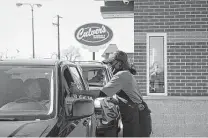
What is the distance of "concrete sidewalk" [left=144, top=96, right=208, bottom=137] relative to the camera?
335 inches

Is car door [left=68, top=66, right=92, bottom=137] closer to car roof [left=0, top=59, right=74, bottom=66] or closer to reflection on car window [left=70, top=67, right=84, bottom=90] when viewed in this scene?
reflection on car window [left=70, top=67, right=84, bottom=90]

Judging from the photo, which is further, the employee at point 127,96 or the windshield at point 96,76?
the windshield at point 96,76

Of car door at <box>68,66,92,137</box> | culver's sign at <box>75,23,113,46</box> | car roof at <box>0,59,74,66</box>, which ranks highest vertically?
culver's sign at <box>75,23,113,46</box>

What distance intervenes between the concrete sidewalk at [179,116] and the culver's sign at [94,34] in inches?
114

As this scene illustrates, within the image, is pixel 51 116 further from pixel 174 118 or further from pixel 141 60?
pixel 141 60

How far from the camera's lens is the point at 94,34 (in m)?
13.5

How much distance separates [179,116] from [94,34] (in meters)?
4.62

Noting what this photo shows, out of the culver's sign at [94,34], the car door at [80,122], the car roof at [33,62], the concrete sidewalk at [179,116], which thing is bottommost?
the concrete sidewalk at [179,116]

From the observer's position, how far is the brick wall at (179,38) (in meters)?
11.7

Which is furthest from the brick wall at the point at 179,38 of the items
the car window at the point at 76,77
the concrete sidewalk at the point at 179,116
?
the car window at the point at 76,77

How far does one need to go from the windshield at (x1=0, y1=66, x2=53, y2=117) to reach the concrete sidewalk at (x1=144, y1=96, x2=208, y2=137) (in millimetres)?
4294

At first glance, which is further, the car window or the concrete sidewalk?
the concrete sidewalk

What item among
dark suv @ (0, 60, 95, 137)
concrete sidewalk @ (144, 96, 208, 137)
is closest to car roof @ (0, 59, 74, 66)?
dark suv @ (0, 60, 95, 137)

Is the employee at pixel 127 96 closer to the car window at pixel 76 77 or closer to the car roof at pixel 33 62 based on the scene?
the car window at pixel 76 77
